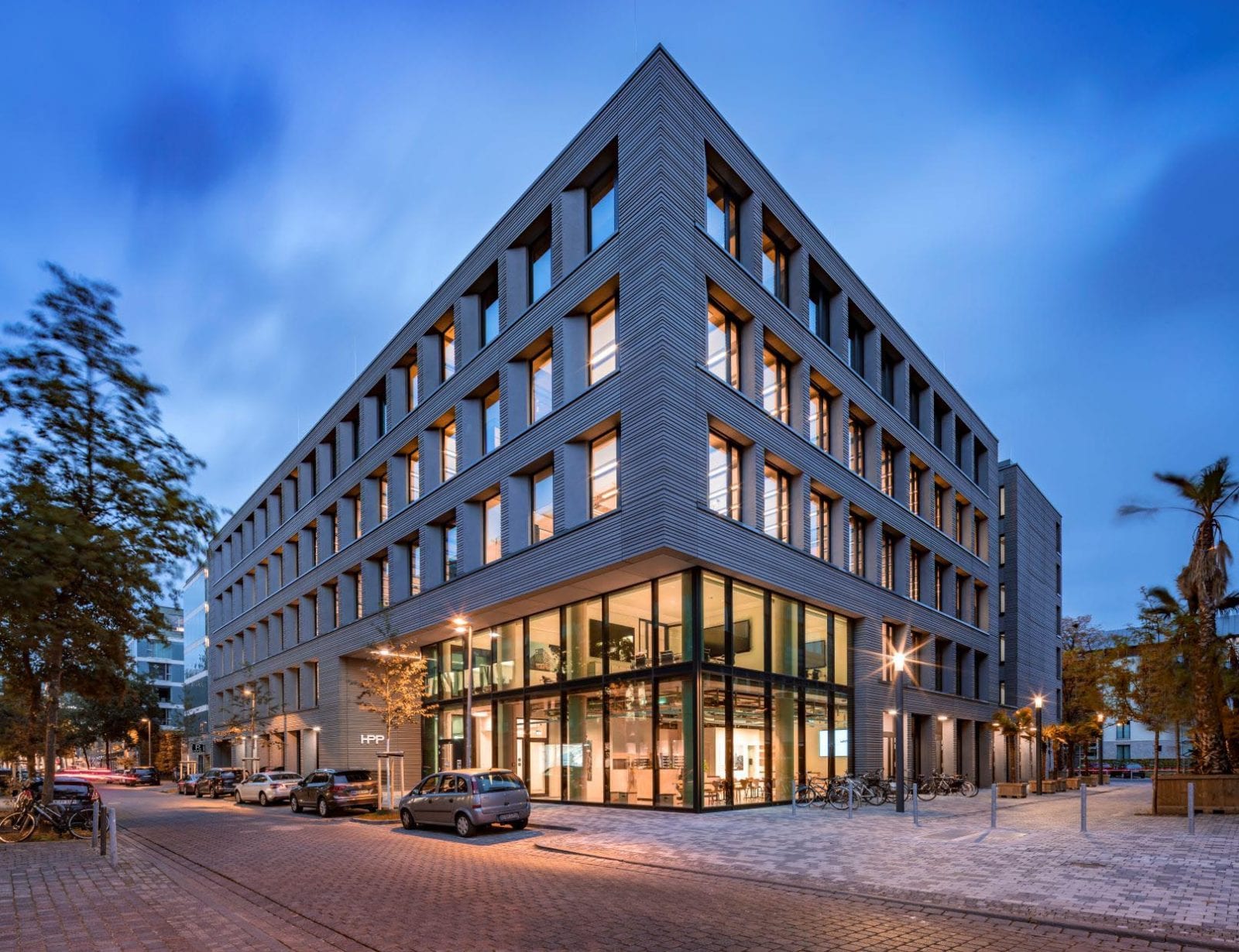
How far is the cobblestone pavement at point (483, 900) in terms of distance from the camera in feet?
29.7

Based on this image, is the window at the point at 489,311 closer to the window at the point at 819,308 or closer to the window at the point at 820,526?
the window at the point at 819,308

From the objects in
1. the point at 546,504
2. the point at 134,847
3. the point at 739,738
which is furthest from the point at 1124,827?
the point at 134,847

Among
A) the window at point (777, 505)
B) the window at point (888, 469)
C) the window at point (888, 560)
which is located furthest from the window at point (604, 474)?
the window at point (888, 469)

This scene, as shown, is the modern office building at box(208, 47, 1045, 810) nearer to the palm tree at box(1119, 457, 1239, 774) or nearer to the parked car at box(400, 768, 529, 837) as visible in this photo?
the parked car at box(400, 768, 529, 837)

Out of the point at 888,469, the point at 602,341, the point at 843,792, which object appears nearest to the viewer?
the point at 843,792

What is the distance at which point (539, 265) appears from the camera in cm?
2942

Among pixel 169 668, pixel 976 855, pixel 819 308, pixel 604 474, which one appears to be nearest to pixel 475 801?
pixel 604 474

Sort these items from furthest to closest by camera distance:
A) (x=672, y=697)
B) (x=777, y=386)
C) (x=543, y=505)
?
(x=777, y=386) < (x=543, y=505) < (x=672, y=697)

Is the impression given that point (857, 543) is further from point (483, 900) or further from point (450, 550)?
point (483, 900)

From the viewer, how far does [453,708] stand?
35.7 m

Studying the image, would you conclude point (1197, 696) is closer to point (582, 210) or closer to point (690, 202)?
point (690, 202)

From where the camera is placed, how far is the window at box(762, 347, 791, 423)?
27828 mm

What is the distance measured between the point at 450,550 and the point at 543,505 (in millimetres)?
7656

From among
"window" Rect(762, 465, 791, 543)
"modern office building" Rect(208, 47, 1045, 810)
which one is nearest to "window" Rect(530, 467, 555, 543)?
"modern office building" Rect(208, 47, 1045, 810)
